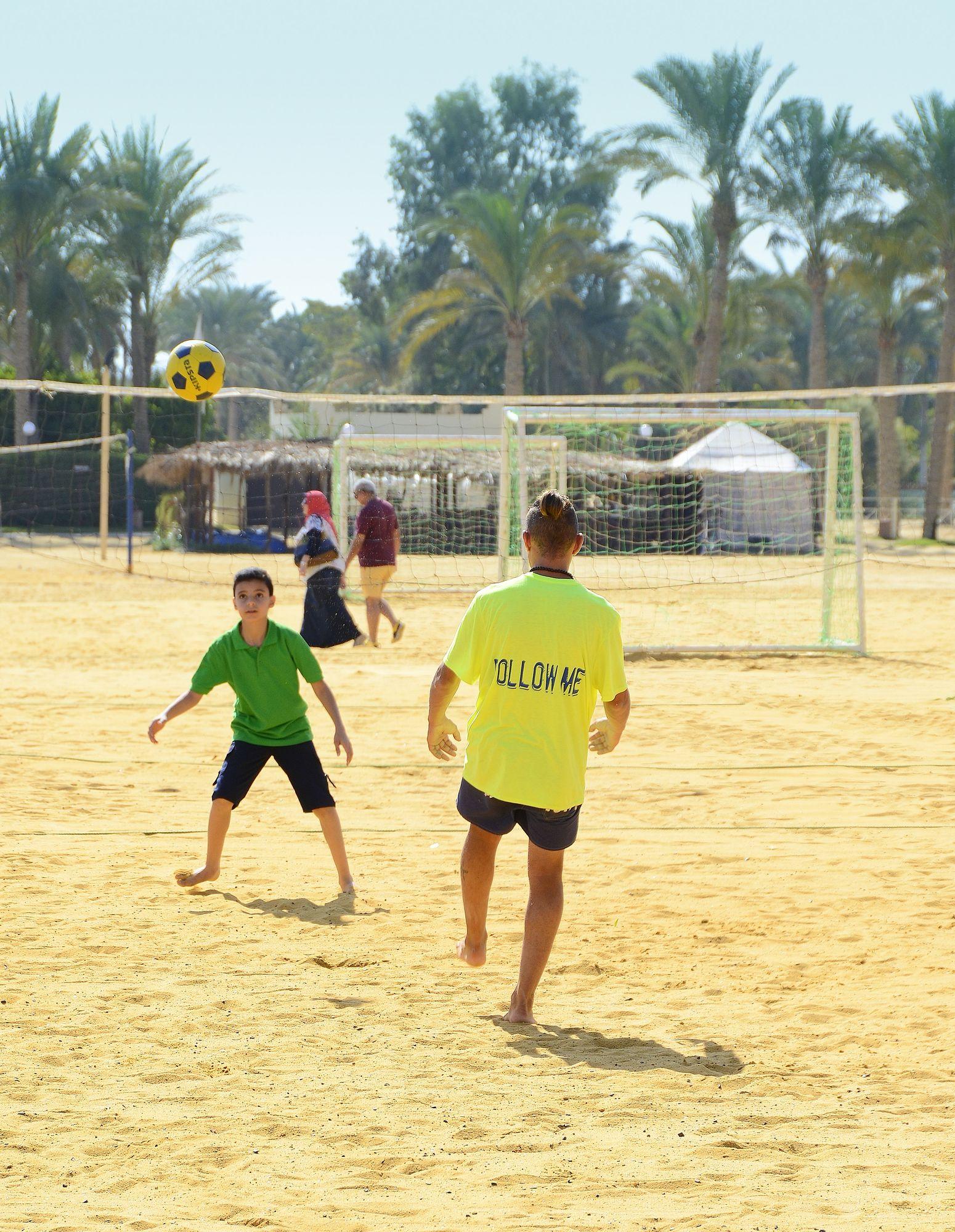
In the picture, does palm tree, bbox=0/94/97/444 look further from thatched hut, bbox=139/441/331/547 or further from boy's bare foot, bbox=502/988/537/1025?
boy's bare foot, bbox=502/988/537/1025

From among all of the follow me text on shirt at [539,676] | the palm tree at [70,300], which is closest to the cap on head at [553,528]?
the follow me text on shirt at [539,676]

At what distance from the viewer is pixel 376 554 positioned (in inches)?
546

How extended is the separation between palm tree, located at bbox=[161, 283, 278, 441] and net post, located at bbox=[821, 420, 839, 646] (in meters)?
44.6

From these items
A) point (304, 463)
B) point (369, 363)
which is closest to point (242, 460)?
point (304, 463)

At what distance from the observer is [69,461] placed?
126ft

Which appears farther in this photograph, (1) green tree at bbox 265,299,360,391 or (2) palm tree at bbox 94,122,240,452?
(1) green tree at bbox 265,299,360,391

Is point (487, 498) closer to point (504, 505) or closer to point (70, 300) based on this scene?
point (70, 300)

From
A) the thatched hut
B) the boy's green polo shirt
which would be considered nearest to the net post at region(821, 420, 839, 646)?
the boy's green polo shirt

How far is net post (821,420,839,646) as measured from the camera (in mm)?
14492

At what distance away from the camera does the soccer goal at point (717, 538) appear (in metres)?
14.1

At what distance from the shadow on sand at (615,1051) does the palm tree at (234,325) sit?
54431mm

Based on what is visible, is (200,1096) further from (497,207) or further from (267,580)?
(497,207)

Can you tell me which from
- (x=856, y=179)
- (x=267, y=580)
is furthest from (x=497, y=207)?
(x=267, y=580)

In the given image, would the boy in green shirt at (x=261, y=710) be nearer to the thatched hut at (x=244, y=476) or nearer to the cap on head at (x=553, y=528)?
the cap on head at (x=553, y=528)
